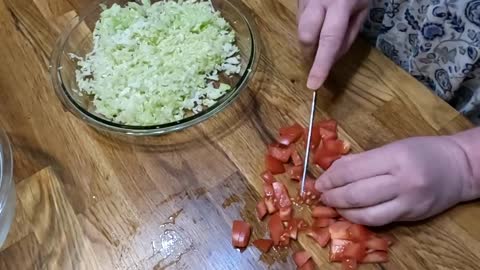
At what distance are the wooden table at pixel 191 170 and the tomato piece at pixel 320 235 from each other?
0.01 metres

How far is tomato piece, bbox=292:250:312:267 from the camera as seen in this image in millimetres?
785

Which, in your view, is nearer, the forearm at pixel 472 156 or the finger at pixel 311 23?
the forearm at pixel 472 156

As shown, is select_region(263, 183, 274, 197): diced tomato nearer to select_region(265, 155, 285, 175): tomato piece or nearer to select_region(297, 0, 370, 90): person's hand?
select_region(265, 155, 285, 175): tomato piece

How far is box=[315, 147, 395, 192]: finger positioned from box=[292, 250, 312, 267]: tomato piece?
98mm

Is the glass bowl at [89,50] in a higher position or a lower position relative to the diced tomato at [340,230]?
higher

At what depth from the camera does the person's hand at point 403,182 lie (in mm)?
767

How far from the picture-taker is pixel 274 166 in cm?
88

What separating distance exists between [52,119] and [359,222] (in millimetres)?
550

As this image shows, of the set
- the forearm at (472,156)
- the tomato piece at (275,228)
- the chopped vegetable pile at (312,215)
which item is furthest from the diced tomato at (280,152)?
the forearm at (472,156)

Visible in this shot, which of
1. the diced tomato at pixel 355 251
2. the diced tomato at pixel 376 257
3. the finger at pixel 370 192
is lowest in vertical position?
the diced tomato at pixel 376 257

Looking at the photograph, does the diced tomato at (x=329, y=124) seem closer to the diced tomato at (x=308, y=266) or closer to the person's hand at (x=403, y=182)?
the person's hand at (x=403, y=182)

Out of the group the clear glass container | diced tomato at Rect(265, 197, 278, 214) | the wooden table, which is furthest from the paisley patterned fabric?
the clear glass container

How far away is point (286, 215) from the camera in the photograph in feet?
2.71

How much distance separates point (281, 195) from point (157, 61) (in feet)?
1.14
